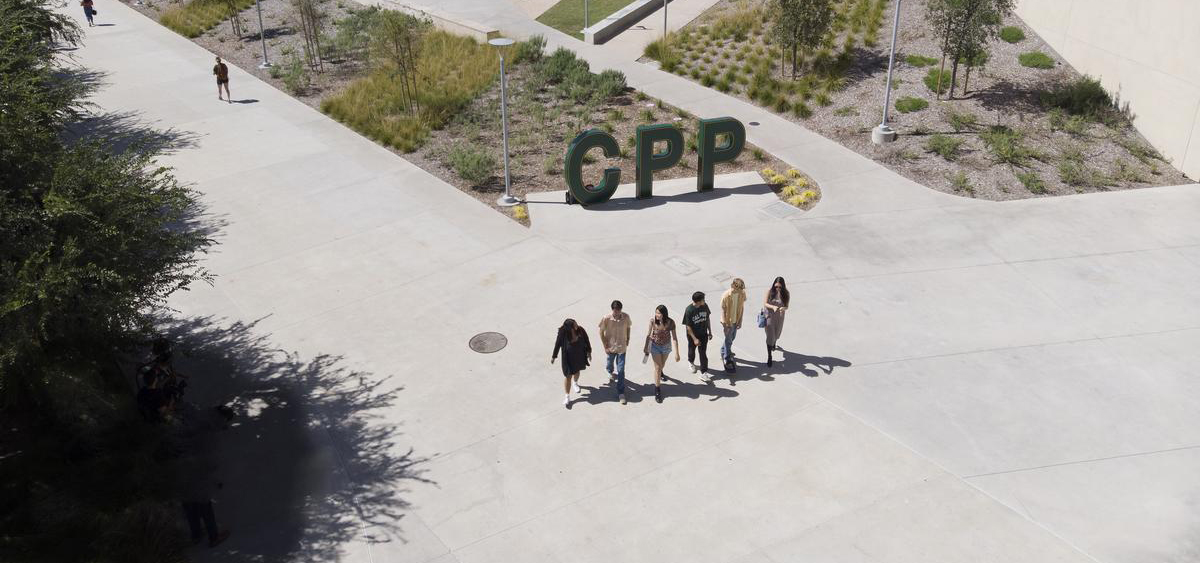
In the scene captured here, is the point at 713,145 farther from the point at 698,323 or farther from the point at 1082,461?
the point at 1082,461

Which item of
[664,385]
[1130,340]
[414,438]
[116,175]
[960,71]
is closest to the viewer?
[116,175]

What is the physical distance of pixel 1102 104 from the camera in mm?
21141

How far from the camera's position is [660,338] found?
462 inches

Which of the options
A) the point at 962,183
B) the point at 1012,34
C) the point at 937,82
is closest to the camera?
the point at 962,183

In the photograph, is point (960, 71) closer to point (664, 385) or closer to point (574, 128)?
point (574, 128)

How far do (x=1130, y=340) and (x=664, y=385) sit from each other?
6660mm

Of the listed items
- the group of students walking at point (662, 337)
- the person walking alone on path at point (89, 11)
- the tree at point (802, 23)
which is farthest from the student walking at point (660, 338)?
the person walking alone on path at point (89, 11)

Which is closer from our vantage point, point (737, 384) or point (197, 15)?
point (737, 384)

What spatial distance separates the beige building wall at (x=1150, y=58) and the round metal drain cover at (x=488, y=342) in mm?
14459

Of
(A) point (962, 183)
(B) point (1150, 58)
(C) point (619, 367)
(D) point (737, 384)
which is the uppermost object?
(B) point (1150, 58)

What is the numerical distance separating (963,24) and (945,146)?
3.35 metres

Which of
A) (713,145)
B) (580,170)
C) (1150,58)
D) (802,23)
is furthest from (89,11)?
(1150,58)

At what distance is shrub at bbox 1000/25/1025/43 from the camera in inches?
953

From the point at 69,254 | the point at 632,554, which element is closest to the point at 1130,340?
the point at 632,554
